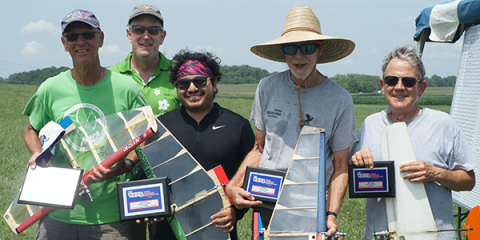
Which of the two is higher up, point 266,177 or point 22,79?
point 22,79

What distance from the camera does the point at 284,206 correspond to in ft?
9.22

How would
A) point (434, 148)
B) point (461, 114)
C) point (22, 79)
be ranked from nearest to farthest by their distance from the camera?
1. point (434, 148)
2. point (461, 114)
3. point (22, 79)

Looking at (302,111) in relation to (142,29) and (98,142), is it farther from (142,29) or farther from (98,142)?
(142,29)

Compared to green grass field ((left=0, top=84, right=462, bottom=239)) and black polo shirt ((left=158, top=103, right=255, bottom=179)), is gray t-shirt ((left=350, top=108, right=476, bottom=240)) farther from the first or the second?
green grass field ((left=0, top=84, right=462, bottom=239))

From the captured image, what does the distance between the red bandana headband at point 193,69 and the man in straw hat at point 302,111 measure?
61 centimetres

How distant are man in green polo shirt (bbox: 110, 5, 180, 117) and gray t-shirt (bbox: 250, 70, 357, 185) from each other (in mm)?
1343

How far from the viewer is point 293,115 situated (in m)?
2.94

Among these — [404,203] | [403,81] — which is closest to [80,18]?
[403,81]

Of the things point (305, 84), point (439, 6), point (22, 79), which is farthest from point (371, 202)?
point (22, 79)

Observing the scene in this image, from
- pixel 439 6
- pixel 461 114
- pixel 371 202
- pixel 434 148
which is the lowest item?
pixel 371 202

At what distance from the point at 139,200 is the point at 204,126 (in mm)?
876

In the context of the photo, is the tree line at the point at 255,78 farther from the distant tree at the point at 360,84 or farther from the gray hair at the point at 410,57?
the gray hair at the point at 410,57

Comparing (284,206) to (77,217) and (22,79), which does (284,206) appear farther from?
(22,79)

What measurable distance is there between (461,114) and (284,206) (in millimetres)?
3829
